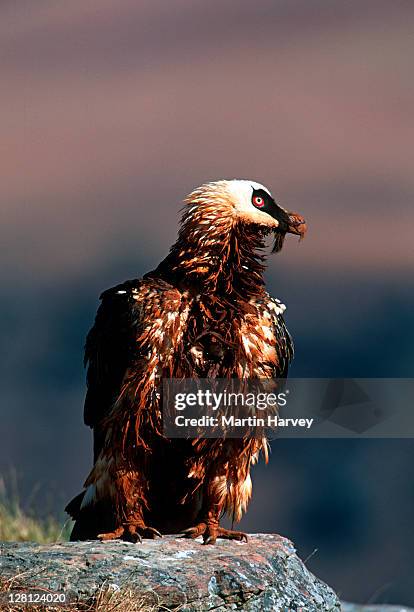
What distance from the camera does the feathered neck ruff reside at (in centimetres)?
834

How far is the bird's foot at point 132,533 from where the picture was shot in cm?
801

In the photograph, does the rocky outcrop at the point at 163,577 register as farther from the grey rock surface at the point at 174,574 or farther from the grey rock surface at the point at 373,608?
the grey rock surface at the point at 373,608

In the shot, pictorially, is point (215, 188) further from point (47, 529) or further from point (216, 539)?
point (47, 529)

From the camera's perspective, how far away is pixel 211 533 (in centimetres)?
820

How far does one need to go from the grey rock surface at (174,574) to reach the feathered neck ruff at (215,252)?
1846mm

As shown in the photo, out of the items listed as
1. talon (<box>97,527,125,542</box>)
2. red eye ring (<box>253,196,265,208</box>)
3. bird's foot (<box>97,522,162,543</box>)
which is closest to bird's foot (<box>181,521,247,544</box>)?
bird's foot (<box>97,522,162,543</box>)

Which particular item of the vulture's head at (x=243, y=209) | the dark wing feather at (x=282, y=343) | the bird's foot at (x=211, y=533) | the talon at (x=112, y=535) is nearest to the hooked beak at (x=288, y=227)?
the vulture's head at (x=243, y=209)

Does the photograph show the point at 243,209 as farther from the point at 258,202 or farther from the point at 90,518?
the point at 90,518

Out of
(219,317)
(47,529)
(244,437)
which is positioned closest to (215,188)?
(219,317)

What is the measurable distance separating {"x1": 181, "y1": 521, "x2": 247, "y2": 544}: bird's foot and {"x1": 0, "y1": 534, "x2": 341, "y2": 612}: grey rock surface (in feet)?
0.27

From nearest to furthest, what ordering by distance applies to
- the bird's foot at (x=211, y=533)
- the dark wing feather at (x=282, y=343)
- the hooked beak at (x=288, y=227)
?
the bird's foot at (x=211, y=533) → the dark wing feather at (x=282, y=343) → the hooked beak at (x=288, y=227)

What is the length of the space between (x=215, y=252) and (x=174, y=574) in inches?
94.0

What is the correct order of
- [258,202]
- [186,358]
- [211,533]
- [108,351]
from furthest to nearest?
[258,202] → [108,351] → [211,533] → [186,358]

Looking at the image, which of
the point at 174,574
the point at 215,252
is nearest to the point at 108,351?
the point at 215,252
